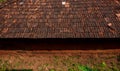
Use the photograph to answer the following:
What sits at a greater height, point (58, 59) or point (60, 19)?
point (60, 19)

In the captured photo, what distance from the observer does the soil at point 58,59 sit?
9664 millimetres

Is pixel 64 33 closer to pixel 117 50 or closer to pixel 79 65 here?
pixel 79 65

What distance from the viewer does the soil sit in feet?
31.7

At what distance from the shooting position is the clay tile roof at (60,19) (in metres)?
9.23

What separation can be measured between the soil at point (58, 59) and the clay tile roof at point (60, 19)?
1.03 m

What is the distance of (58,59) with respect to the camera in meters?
9.78

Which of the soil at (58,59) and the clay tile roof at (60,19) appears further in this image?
the soil at (58,59)

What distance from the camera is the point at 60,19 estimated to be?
9.83 meters

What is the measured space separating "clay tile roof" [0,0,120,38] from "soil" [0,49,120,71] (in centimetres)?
103

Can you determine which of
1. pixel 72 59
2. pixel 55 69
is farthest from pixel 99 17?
pixel 55 69

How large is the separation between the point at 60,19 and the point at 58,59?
1895mm

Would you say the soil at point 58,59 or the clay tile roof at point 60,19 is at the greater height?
the clay tile roof at point 60,19

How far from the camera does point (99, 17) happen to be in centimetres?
996

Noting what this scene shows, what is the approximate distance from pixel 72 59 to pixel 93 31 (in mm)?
1666
